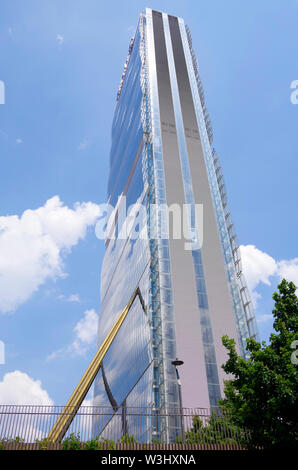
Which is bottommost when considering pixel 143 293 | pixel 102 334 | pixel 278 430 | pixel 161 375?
pixel 278 430

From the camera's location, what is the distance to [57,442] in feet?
57.0

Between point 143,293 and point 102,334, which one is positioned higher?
point 102,334

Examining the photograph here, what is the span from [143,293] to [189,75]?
43118mm

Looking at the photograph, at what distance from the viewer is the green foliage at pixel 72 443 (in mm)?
17042

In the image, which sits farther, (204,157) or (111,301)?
(111,301)

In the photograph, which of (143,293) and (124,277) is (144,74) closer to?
(124,277)

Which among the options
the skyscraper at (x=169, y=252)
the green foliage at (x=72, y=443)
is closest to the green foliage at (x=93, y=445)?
the green foliage at (x=72, y=443)

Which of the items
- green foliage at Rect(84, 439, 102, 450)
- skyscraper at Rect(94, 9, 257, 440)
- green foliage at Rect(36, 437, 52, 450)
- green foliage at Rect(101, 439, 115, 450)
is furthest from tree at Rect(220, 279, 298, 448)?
skyscraper at Rect(94, 9, 257, 440)

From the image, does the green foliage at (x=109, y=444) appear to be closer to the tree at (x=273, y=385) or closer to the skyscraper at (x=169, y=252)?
the tree at (x=273, y=385)

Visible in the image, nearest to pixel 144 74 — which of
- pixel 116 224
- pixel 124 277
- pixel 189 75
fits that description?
pixel 189 75

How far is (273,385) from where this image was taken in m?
16.5

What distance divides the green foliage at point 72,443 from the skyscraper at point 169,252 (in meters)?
19.6

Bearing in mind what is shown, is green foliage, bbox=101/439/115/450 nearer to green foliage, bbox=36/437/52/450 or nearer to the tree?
green foliage, bbox=36/437/52/450

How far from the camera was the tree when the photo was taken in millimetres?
15930
